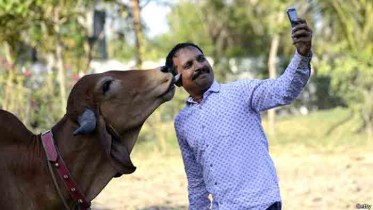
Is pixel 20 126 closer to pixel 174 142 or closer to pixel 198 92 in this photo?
pixel 198 92

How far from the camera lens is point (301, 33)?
11.5 ft

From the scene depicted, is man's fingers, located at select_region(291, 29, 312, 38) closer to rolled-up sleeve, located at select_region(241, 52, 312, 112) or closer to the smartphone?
the smartphone

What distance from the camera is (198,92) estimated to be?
422 centimetres

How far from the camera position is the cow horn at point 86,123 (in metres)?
3.56

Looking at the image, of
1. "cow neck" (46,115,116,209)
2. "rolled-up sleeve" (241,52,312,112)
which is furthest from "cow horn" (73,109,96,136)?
"rolled-up sleeve" (241,52,312,112)

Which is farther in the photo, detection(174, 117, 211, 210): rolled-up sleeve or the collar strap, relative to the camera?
detection(174, 117, 211, 210): rolled-up sleeve

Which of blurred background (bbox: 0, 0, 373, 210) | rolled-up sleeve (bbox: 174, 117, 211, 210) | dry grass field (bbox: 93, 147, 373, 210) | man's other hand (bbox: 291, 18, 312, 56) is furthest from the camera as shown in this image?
blurred background (bbox: 0, 0, 373, 210)

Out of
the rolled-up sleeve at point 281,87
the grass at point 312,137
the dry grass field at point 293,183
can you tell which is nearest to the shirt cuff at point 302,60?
the rolled-up sleeve at point 281,87

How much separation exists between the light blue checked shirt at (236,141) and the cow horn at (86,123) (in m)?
0.77

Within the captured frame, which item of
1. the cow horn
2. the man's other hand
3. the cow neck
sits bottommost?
the cow neck

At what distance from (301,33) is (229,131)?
819mm

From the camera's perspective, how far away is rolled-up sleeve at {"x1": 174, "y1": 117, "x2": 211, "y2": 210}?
434cm

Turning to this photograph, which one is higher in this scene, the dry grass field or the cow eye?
the cow eye

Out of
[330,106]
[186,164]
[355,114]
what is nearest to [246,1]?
[330,106]
